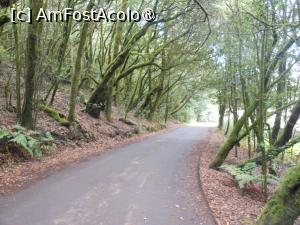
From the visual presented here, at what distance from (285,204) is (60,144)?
31.2ft

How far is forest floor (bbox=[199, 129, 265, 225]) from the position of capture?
23.9 feet

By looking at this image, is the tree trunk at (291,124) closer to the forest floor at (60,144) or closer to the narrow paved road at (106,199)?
the narrow paved road at (106,199)

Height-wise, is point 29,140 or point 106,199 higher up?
point 29,140

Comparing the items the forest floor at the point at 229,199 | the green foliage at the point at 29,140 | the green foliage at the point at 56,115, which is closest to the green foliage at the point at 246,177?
the forest floor at the point at 229,199

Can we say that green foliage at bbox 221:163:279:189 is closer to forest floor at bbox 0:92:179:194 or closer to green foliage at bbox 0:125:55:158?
forest floor at bbox 0:92:179:194

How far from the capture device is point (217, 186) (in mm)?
9883

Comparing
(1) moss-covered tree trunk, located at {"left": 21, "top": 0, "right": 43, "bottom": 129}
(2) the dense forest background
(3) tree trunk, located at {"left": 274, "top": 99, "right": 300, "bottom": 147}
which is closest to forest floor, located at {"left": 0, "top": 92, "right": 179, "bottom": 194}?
(2) the dense forest background

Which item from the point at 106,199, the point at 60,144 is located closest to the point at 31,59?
the point at 60,144

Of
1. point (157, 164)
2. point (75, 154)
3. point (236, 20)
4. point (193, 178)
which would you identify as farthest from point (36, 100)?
point (236, 20)

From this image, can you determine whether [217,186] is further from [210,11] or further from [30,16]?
[210,11]

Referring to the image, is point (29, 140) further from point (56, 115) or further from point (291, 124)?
point (291, 124)

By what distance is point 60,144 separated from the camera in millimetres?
12844

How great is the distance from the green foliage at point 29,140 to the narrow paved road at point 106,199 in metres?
1.29

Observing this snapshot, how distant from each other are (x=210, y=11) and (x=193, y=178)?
36.4 ft
